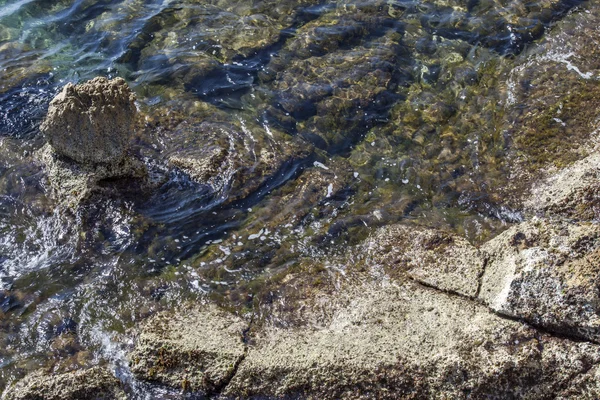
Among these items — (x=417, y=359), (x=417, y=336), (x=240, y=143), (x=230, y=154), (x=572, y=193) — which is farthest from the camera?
(x=240, y=143)

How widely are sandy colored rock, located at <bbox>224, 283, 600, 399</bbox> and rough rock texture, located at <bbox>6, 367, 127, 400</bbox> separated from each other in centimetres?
117

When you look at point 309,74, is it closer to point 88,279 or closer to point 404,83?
point 404,83

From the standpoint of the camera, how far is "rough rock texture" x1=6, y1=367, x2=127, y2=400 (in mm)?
5215

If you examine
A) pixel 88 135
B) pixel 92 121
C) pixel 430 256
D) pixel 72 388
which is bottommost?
pixel 430 256

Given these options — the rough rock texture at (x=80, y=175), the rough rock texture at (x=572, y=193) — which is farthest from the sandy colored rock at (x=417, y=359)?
the rough rock texture at (x=80, y=175)

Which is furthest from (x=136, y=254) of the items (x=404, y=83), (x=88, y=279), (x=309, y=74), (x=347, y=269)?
(x=404, y=83)

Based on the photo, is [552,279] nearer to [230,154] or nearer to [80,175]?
[230,154]

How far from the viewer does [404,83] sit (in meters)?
8.70

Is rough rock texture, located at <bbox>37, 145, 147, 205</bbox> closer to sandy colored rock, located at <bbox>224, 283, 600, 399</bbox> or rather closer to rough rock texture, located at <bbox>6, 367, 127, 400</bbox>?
rough rock texture, located at <bbox>6, 367, 127, 400</bbox>

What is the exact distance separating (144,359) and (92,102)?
3.25 metres

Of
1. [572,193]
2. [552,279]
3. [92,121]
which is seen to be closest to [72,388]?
[92,121]

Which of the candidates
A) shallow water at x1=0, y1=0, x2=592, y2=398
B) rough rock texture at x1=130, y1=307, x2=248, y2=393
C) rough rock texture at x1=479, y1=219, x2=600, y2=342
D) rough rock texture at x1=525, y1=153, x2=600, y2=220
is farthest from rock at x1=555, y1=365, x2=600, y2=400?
rough rock texture at x1=130, y1=307, x2=248, y2=393

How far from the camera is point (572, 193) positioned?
20.3 ft

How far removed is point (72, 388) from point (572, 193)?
5492 millimetres
